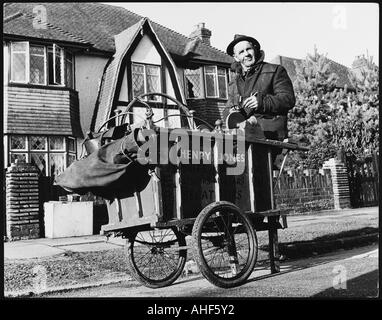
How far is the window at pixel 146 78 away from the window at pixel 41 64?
80.8 inches

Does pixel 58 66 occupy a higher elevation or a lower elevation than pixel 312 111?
higher

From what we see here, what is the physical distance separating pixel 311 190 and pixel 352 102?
3.26m

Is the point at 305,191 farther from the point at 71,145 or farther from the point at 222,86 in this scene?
the point at 71,145

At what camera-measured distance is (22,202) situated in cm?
822

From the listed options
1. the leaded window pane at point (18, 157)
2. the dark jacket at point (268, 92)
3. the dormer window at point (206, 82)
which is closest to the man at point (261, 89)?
the dark jacket at point (268, 92)

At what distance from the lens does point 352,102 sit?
13211 millimetres

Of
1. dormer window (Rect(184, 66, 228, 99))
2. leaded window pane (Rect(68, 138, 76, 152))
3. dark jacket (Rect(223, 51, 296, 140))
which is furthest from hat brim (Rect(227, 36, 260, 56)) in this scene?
dormer window (Rect(184, 66, 228, 99))

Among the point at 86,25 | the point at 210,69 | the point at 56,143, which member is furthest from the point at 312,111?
the point at 56,143

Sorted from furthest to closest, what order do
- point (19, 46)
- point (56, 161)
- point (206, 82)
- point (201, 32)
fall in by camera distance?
point (206, 82), point (56, 161), point (19, 46), point (201, 32)

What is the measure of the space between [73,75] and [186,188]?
10991 mm

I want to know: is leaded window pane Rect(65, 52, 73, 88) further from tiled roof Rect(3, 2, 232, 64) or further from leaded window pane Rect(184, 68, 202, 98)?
leaded window pane Rect(184, 68, 202, 98)

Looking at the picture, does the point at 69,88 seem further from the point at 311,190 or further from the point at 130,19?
the point at 311,190
